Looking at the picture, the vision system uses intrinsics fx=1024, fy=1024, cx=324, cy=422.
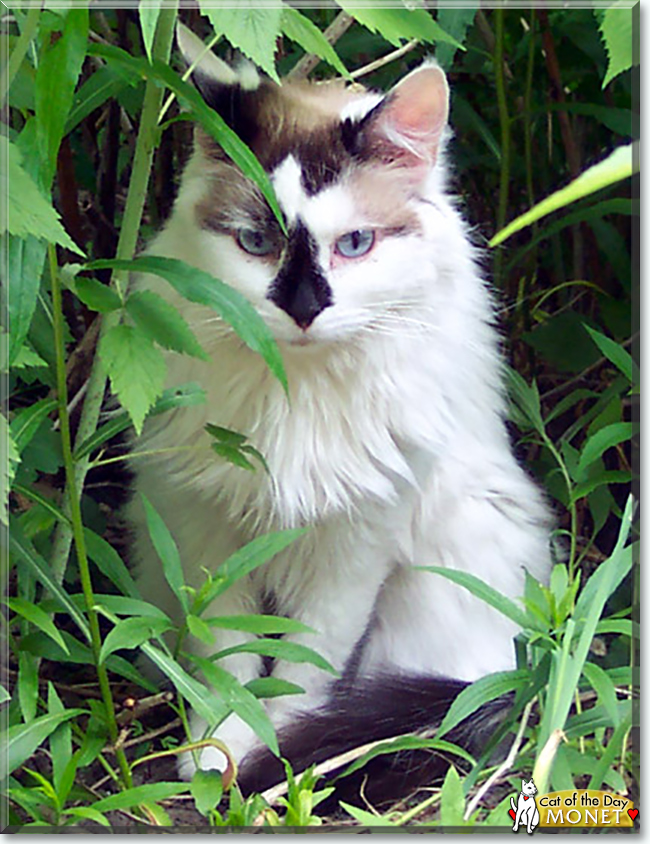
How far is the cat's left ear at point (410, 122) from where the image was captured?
134cm

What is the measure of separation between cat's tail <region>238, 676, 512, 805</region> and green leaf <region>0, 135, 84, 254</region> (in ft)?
2.46

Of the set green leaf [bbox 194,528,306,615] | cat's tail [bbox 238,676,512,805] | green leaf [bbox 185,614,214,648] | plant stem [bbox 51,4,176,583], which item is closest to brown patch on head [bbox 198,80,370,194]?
plant stem [bbox 51,4,176,583]

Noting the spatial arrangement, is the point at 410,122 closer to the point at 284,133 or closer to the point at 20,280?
the point at 284,133

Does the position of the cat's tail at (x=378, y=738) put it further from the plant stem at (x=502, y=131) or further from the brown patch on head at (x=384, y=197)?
the plant stem at (x=502, y=131)

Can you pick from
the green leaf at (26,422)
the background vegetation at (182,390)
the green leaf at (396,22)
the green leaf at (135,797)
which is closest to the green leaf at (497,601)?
the background vegetation at (182,390)

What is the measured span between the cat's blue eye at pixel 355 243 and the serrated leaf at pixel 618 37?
1.47ft

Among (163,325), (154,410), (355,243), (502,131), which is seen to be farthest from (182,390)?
(502,131)

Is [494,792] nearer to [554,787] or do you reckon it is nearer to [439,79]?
[554,787]

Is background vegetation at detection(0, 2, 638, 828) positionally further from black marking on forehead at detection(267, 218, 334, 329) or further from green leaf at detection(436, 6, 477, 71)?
black marking on forehead at detection(267, 218, 334, 329)

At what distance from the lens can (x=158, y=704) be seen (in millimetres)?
1590

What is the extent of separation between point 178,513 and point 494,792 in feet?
2.02

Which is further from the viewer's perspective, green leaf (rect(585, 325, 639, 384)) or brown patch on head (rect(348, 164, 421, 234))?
green leaf (rect(585, 325, 639, 384))

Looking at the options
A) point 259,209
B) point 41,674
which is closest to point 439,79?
point 259,209

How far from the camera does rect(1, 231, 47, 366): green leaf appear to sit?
1.06m
